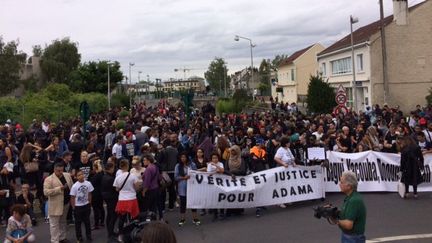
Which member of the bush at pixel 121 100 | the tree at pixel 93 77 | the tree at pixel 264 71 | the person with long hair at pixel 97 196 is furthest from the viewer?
the tree at pixel 264 71

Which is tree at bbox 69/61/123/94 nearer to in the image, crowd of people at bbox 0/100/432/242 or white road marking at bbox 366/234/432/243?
crowd of people at bbox 0/100/432/242

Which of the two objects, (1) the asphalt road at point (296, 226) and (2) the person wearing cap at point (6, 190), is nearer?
(1) the asphalt road at point (296, 226)

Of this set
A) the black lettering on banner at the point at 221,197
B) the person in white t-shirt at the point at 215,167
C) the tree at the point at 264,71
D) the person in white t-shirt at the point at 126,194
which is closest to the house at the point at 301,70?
the tree at the point at 264,71

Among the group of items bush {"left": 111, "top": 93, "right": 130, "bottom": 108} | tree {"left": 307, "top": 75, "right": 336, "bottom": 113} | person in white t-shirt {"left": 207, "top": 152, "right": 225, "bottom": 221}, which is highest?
bush {"left": 111, "top": 93, "right": 130, "bottom": 108}

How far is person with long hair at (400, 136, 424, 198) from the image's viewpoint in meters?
12.4

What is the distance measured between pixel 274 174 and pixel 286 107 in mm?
27115

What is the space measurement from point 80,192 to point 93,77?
202 ft

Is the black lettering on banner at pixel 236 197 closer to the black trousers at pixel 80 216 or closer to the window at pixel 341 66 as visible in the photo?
the black trousers at pixel 80 216

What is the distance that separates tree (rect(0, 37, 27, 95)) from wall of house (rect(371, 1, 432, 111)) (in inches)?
1673

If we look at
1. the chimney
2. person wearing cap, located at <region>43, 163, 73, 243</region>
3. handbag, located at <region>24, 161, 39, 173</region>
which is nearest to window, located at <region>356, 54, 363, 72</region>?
the chimney

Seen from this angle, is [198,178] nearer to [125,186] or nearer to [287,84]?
[125,186]

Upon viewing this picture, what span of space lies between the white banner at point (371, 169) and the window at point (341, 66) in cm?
3201

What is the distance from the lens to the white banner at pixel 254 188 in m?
11.4

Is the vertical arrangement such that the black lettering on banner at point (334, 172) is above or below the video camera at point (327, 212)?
below
